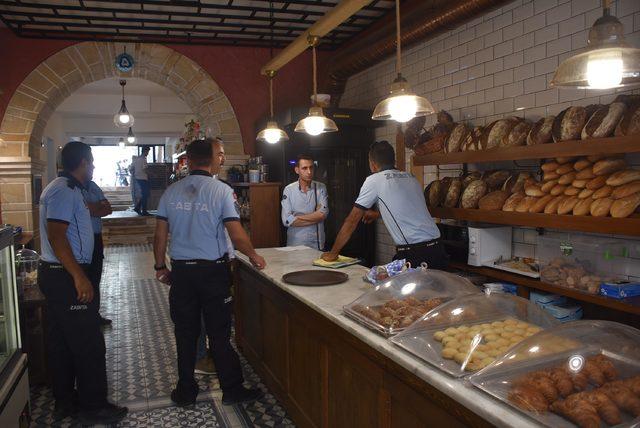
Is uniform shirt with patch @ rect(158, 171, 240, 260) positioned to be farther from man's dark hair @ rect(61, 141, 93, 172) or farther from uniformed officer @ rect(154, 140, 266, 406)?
man's dark hair @ rect(61, 141, 93, 172)

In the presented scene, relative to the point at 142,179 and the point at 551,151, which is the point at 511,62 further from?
the point at 142,179

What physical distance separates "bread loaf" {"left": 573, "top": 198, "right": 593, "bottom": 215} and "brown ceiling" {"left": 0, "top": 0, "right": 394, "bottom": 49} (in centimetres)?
342

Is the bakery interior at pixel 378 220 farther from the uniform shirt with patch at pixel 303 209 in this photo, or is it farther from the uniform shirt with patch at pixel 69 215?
the uniform shirt with patch at pixel 303 209

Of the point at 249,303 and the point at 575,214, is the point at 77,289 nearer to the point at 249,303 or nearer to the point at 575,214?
the point at 249,303

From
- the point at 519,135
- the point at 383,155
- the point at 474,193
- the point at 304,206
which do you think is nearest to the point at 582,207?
the point at 519,135

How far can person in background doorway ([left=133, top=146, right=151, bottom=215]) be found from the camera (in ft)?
51.0

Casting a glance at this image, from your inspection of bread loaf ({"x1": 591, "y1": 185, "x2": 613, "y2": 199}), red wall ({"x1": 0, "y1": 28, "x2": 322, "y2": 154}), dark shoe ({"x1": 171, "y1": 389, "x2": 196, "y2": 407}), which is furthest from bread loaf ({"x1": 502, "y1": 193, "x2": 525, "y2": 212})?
red wall ({"x1": 0, "y1": 28, "x2": 322, "y2": 154})

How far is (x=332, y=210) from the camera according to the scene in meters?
6.80

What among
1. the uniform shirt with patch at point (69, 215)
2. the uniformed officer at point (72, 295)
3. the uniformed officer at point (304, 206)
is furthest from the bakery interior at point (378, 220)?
the uniformed officer at point (304, 206)

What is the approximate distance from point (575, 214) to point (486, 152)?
930mm

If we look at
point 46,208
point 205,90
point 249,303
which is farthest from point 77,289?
point 205,90

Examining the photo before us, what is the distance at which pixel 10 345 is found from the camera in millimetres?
2703

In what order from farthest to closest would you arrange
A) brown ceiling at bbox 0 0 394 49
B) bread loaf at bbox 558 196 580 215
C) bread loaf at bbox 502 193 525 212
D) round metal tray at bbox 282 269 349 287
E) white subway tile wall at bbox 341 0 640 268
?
brown ceiling at bbox 0 0 394 49 → bread loaf at bbox 502 193 525 212 → white subway tile wall at bbox 341 0 640 268 → bread loaf at bbox 558 196 580 215 → round metal tray at bbox 282 269 349 287

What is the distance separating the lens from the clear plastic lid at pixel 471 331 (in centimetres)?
Result: 184
